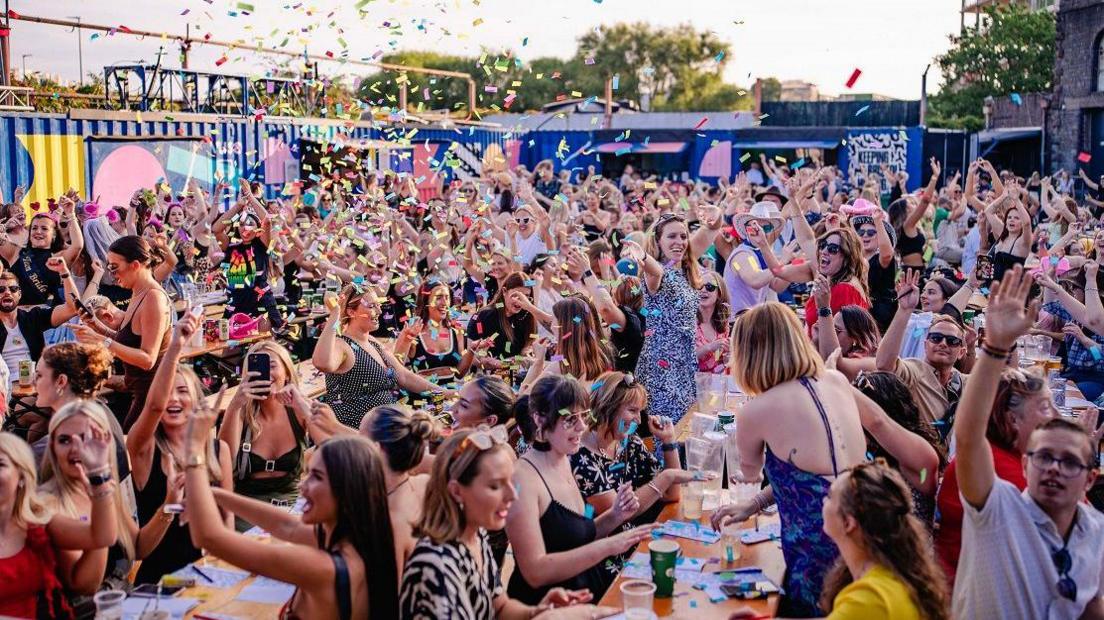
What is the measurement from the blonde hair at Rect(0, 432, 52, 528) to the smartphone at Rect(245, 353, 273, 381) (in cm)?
124

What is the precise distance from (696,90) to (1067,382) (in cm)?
5797

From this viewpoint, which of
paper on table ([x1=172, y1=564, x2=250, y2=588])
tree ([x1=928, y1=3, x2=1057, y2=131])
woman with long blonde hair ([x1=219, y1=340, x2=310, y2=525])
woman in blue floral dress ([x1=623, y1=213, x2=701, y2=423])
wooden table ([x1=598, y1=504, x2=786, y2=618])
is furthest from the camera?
tree ([x1=928, y1=3, x2=1057, y2=131])

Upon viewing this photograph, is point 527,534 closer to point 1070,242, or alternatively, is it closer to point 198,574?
point 198,574

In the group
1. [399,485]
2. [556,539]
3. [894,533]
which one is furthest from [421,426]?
[894,533]

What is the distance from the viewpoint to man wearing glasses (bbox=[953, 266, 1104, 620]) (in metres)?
2.86

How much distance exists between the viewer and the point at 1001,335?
8.84 ft

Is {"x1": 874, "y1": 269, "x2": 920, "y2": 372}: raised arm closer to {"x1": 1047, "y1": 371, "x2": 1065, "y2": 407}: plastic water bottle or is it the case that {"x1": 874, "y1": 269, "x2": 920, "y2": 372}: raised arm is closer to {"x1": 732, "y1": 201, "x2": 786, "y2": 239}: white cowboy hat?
{"x1": 1047, "y1": 371, "x2": 1065, "y2": 407}: plastic water bottle

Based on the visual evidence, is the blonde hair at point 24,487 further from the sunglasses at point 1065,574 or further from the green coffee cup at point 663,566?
the sunglasses at point 1065,574

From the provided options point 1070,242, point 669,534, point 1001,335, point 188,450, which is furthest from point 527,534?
point 1070,242

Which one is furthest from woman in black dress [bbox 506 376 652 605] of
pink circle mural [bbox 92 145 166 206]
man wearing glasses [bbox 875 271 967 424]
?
pink circle mural [bbox 92 145 166 206]

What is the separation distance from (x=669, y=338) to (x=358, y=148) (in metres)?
11.9

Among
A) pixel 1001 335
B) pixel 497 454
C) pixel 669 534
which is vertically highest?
pixel 1001 335

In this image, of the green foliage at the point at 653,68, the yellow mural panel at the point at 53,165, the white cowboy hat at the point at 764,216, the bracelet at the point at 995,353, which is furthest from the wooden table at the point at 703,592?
the green foliage at the point at 653,68

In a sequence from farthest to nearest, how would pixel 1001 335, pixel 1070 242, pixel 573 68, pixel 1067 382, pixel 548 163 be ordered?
pixel 573 68, pixel 548 163, pixel 1070 242, pixel 1067 382, pixel 1001 335
